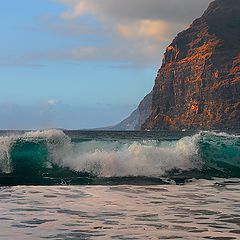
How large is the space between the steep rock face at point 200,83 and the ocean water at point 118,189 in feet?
436

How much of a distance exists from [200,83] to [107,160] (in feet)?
491

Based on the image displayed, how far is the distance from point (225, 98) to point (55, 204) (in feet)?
521

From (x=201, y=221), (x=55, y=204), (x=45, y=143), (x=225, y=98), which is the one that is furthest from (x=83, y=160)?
(x=225, y=98)

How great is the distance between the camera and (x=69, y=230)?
35.4 feet

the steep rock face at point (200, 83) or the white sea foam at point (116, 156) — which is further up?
the steep rock face at point (200, 83)

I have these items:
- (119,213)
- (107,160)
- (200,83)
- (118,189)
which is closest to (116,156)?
(107,160)

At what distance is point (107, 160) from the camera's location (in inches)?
1060

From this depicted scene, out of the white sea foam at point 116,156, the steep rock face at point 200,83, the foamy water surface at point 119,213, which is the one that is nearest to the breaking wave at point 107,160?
the white sea foam at point 116,156

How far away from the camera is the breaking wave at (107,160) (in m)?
25.7

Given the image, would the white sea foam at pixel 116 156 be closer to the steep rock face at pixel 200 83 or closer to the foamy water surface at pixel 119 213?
the foamy water surface at pixel 119 213

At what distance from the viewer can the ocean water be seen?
11.0 metres

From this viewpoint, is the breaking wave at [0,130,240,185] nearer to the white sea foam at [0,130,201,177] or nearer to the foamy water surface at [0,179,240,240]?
the white sea foam at [0,130,201,177]

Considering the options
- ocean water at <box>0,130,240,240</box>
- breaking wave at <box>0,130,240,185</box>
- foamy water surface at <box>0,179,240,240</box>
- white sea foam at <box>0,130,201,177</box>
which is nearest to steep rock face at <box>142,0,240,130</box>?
breaking wave at <box>0,130,240,185</box>

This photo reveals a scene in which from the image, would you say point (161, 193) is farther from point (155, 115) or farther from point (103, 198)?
point (155, 115)
